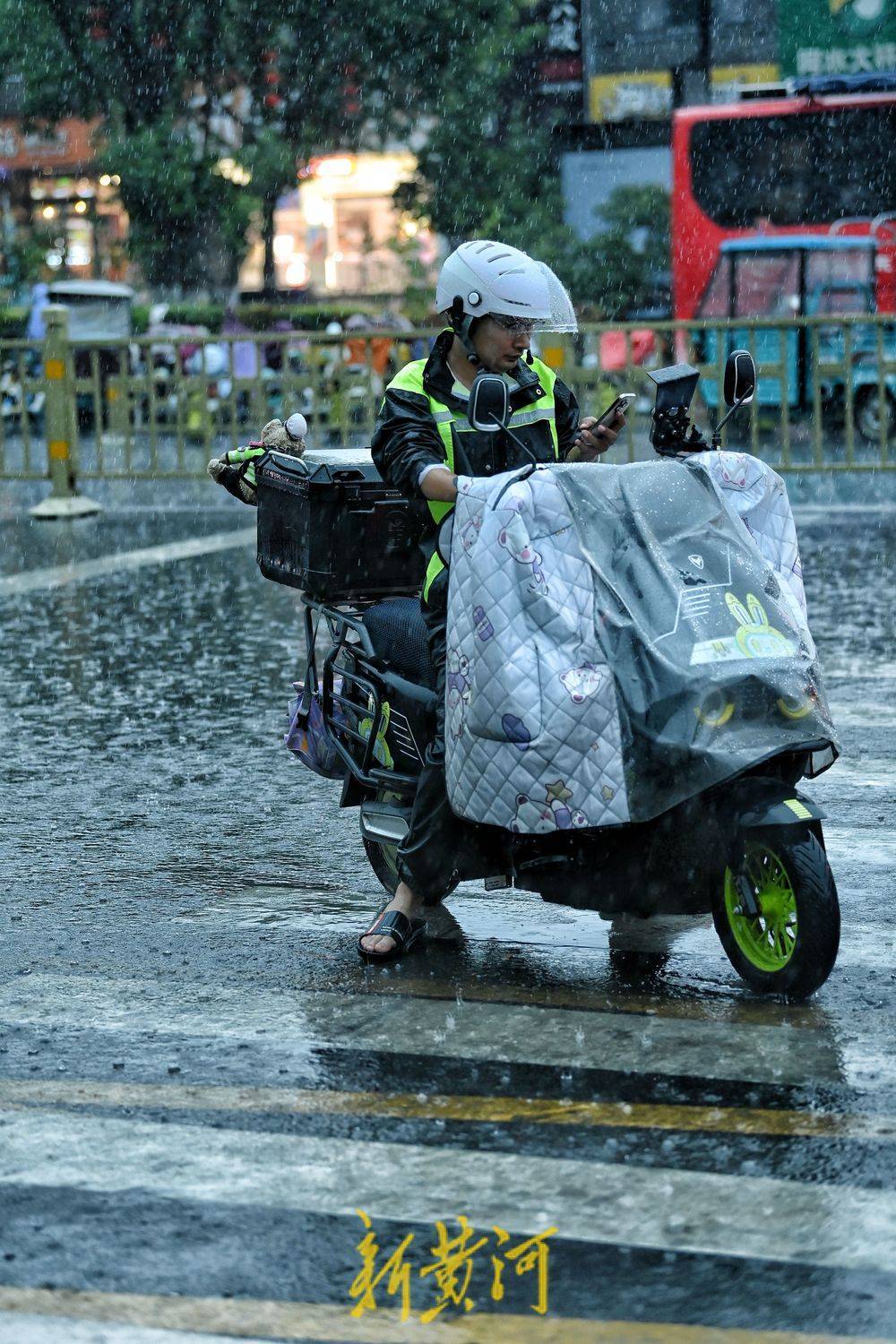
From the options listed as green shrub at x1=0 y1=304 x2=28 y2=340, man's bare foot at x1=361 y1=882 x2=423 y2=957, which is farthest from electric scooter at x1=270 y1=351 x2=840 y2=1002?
green shrub at x1=0 y1=304 x2=28 y2=340

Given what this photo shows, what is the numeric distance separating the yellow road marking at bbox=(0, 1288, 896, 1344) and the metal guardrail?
12.9m

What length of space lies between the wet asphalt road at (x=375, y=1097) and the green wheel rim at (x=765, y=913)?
114 mm

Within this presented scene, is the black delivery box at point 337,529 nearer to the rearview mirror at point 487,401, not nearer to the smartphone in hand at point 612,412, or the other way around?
the smartphone in hand at point 612,412

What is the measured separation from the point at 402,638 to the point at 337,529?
0.34 meters

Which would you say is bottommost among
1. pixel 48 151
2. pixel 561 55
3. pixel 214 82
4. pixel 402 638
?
pixel 402 638

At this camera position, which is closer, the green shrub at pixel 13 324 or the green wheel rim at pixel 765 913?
the green wheel rim at pixel 765 913

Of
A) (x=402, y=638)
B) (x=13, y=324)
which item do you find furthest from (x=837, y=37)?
(x=402, y=638)

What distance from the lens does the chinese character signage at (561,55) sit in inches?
1667

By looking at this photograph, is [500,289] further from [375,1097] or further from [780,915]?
[375,1097]

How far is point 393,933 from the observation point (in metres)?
5.06

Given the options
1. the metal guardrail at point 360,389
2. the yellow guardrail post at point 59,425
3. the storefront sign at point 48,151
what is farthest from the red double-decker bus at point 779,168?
the storefront sign at point 48,151

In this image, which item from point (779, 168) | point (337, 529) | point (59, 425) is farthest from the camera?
point (779, 168)

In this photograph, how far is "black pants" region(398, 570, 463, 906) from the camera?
493 cm

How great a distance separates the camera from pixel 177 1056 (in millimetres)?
4359
